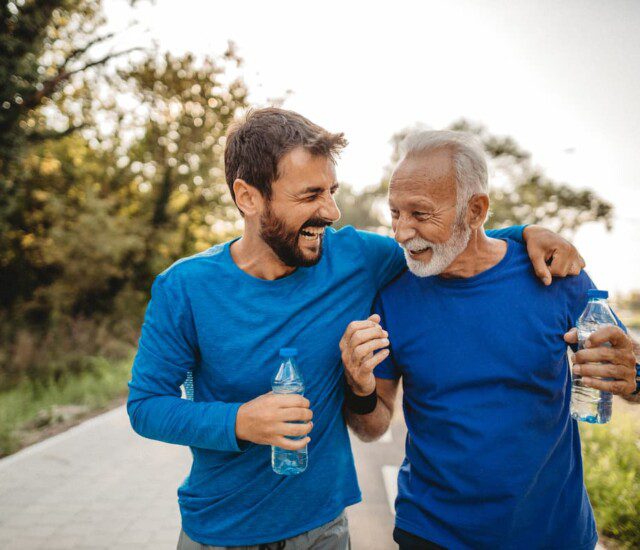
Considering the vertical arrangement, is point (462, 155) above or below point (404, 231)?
above

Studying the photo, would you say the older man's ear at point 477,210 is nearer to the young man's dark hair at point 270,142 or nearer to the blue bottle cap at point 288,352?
the young man's dark hair at point 270,142

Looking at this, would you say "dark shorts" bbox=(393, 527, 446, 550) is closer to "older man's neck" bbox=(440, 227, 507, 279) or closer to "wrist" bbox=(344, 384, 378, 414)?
"wrist" bbox=(344, 384, 378, 414)

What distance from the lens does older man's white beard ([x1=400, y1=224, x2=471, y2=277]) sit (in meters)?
2.15

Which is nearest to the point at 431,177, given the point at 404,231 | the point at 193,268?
the point at 404,231

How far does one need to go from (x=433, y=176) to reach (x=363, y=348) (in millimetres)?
858

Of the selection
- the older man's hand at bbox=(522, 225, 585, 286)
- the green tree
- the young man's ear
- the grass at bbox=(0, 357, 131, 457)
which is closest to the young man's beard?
the young man's ear

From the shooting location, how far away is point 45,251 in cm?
1667

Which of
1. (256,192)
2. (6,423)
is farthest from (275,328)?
(6,423)

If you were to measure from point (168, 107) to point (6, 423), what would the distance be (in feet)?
48.4

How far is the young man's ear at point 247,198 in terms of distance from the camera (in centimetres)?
222

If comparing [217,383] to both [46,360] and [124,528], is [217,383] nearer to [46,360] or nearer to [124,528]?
[124,528]

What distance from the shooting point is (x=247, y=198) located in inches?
89.0

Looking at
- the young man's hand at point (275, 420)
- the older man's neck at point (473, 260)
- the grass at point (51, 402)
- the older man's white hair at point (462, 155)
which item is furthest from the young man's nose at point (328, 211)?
the grass at point (51, 402)

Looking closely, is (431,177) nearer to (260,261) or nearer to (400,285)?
(400,285)
